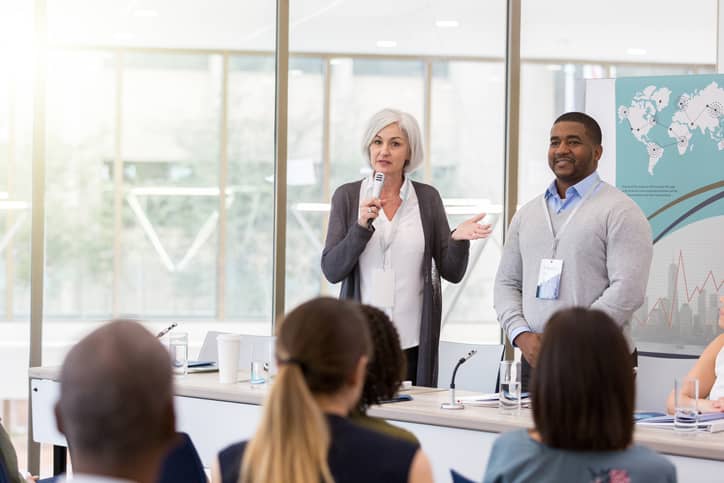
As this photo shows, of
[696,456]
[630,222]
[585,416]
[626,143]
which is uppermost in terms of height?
[626,143]

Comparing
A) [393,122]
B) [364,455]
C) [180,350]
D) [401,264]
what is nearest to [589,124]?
[393,122]

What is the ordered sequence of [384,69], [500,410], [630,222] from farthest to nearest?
[384,69] → [630,222] → [500,410]

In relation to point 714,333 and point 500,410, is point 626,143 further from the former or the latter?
point 500,410

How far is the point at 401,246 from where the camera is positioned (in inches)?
185

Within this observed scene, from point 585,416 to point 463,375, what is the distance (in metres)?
2.42

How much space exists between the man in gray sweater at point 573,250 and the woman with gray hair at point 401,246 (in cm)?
28

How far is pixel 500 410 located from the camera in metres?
3.53

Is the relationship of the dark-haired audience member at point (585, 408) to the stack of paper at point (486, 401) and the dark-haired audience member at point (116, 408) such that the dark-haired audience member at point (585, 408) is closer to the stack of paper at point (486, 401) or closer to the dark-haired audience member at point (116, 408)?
the dark-haired audience member at point (116, 408)

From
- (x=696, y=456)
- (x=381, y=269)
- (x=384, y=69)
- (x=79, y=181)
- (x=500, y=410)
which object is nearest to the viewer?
(x=696, y=456)

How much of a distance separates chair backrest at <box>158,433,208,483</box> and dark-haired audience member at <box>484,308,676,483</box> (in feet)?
3.58

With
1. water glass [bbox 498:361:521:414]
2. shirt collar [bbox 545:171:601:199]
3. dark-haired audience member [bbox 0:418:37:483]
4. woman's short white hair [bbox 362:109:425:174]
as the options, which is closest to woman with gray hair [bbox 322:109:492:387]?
woman's short white hair [bbox 362:109:425:174]

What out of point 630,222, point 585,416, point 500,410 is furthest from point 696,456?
point 630,222

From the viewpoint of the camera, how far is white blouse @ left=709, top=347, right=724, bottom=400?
3.59m

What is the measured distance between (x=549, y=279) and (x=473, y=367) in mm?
482
